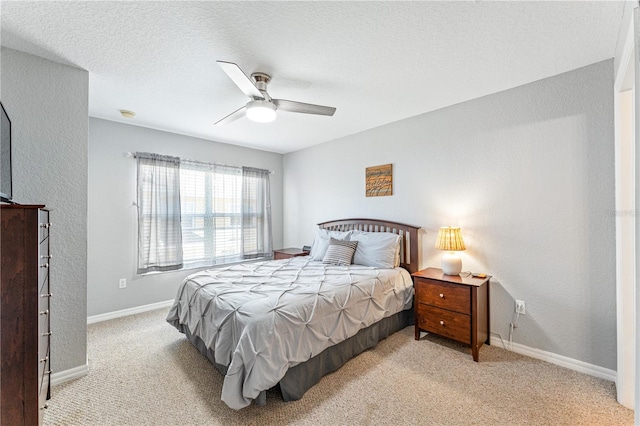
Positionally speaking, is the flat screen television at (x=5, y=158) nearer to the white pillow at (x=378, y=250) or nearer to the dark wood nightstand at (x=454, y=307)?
the white pillow at (x=378, y=250)

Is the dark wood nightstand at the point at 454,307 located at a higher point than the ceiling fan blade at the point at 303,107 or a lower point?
lower

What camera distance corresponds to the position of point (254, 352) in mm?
1724

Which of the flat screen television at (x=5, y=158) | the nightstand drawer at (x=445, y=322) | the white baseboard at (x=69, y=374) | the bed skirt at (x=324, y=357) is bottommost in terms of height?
the white baseboard at (x=69, y=374)

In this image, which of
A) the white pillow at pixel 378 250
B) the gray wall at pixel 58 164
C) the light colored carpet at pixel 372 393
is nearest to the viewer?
the light colored carpet at pixel 372 393

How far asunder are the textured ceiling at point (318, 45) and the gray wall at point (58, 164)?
0.18 m

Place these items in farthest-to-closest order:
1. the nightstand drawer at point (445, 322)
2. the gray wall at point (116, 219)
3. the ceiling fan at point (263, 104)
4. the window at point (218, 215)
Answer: the window at point (218, 215) → the gray wall at point (116, 219) → the nightstand drawer at point (445, 322) → the ceiling fan at point (263, 104)

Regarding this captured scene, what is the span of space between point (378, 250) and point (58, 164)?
3.11 meters

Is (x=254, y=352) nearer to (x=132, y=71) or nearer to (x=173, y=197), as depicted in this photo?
(x=132, y=71)

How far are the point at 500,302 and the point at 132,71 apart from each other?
3.95 metres

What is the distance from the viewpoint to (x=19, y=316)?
1162 mm

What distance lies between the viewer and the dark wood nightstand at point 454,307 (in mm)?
2406

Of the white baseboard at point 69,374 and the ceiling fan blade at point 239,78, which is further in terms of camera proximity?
the white baseboard at point 69,374

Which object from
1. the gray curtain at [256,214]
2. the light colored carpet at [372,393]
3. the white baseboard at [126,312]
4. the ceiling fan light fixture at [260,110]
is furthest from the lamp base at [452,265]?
the white baseboard at [126,312]

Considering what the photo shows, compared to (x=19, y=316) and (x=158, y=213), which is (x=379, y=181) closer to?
(x=158, y=213)
